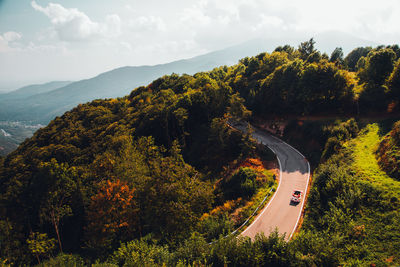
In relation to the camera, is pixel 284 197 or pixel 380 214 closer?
pixel 380 214

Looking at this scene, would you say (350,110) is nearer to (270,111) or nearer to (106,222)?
(270,111)

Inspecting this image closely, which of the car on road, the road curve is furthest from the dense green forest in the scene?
the car on road

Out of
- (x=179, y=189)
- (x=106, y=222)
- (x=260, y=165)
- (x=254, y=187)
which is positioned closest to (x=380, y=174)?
(x=254, y=187)

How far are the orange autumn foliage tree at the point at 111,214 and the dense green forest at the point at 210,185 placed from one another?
5.0 inches

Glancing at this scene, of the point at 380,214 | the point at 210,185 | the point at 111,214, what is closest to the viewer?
the point at 380,214

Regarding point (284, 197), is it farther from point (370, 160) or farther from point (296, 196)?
point (370, 160)

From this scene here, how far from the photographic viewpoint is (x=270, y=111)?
48531 mm

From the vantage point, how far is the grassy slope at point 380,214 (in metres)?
14.2

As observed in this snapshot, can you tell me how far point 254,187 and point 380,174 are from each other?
1291 cm

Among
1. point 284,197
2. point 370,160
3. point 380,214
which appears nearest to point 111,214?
point 284,197

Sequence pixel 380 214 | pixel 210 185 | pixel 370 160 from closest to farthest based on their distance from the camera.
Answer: pixel 380 214 < pixel 370 160 < pixel 210 185

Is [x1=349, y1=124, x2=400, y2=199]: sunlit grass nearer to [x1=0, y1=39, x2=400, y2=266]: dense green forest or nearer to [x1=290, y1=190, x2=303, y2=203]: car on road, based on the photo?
[x1=0, y1=39, x2=400, y2=266]: dense green forest

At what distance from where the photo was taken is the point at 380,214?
16703 millimetres

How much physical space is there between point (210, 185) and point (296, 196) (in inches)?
432
